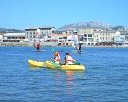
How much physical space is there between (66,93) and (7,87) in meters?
4.31

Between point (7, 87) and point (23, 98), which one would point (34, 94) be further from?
point (7, 87)

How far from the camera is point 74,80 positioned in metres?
31.0

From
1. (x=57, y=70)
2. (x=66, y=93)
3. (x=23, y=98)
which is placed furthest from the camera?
(x=57, y=70)

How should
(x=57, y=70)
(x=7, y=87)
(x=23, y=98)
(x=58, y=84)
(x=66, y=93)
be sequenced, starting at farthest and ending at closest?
(x=57, y=70) → (x=58, y=84) → (x=7, y=87) → (x=66, y=93) → (x=23, y=98)

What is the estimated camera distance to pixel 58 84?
28344mm

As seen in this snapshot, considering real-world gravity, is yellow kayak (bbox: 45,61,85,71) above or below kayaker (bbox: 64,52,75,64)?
below

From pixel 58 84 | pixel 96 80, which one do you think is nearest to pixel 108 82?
pixel 96 80

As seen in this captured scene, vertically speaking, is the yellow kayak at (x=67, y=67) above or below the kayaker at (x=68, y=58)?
below

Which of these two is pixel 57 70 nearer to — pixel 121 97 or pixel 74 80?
pixel 74 80

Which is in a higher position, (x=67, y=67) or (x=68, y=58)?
(x=68, y=58)

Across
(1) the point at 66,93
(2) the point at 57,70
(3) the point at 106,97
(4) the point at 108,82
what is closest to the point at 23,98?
(1) the point at 66,93

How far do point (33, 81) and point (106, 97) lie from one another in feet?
27.2

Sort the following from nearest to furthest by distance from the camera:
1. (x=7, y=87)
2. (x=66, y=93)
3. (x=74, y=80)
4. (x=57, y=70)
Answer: (x=66, y=93) < (x=7, y=87) < (x=74, y=80) < (x=57, y=70)

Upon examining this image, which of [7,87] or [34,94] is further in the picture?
[7,87]
